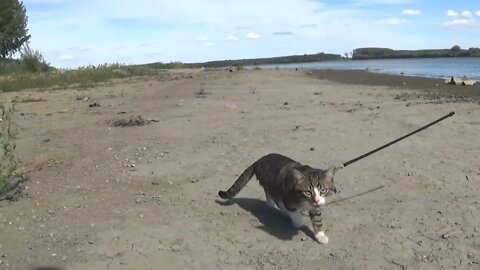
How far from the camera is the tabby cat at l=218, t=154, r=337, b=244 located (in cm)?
521

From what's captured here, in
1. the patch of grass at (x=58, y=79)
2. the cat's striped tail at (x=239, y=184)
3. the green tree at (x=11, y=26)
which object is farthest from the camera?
the green tree at (x=11, y=26)

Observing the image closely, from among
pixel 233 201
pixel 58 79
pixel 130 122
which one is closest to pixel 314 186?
pixel 233 201

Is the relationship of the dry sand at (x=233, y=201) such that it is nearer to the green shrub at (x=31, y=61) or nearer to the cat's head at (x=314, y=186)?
the cat's head at (x=314, y=186)

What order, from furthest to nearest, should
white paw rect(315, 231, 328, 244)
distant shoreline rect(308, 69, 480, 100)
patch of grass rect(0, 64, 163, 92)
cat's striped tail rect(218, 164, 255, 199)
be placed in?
patch of grass rect(0, 64, 163, 92) < distant shoreline rect(308, 69, 480, 100) < cat's striped tail rect(218, 164, 255, 199) < white paw rect(315, 231, 328, 244)

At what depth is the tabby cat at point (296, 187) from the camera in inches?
205

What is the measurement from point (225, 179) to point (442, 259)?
11.3 ft

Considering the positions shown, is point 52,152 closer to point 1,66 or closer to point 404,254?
point 404,254

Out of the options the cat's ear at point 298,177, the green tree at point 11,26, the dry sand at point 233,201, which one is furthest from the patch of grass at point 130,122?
the green tree at point 11,26

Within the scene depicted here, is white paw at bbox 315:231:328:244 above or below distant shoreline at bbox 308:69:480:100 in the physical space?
below

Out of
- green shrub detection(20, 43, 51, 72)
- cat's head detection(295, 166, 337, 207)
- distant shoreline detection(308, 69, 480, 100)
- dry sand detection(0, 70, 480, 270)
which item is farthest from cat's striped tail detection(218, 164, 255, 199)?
green shrub detection(20, 43, 51, 72)

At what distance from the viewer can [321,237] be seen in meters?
5.41

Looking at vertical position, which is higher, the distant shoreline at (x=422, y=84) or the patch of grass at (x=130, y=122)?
the patch of grass at (x=130, y=122)

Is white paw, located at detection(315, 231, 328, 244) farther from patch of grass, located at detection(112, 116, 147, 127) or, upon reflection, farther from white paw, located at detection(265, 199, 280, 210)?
patch of grass, located at detection(112, 116, 147, 127)

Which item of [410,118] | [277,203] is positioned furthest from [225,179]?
[410,118]
